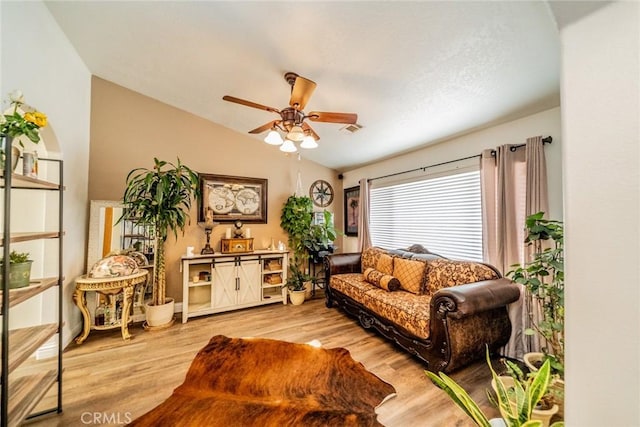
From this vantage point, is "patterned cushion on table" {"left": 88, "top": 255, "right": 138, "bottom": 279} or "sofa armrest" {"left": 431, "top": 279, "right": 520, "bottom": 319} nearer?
"sofa armrest" {"left": 431, "top": 279, "right": 520, "bottom": 319}

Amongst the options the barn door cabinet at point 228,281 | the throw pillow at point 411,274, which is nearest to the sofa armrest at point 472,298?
the throw pillow at point 411,274

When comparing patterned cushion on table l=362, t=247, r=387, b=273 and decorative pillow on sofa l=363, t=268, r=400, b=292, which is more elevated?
patterned cushion on table l=362, t=247, r=387, b=273

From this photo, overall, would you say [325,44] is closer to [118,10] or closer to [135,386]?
[118,10]

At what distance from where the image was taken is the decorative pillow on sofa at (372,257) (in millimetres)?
3402

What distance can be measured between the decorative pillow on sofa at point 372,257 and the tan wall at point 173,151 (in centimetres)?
155

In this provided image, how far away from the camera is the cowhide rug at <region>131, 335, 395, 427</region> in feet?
3.80

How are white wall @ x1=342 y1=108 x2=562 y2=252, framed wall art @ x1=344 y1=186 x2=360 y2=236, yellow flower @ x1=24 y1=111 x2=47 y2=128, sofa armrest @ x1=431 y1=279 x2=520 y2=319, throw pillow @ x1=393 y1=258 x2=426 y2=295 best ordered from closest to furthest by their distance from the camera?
yellow flower @ x1=24 y1=111 x2=47 y2=128, sofa armrest @ x1=431 y1=279 x2=520 y2=319, white wall @ x1=342 y1=108 x2=562 y2=252, throw pillow @ x1=393 y1=258 x2=426 y2=295, framed wall art @ x1=344 y1=186 x2=360 y2=236

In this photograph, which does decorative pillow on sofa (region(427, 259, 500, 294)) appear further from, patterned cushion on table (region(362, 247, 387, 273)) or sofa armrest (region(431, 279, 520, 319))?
patterned cushion on table (region(362, 247, 387, 273))

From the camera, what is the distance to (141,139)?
3.23 metres

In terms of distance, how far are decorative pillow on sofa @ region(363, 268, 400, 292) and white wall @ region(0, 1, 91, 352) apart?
327cm

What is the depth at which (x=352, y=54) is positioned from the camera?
1.91 metres

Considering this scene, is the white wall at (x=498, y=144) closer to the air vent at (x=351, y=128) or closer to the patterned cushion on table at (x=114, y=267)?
the air vent at (x=351, y=128)

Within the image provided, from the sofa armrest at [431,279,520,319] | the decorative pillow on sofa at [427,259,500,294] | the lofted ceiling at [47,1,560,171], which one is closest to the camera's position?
the lofted ceiling at [47,1,560,171]

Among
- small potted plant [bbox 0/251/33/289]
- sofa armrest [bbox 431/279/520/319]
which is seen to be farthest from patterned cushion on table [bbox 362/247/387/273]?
small potted plant [bbox 0/251/33/289]
